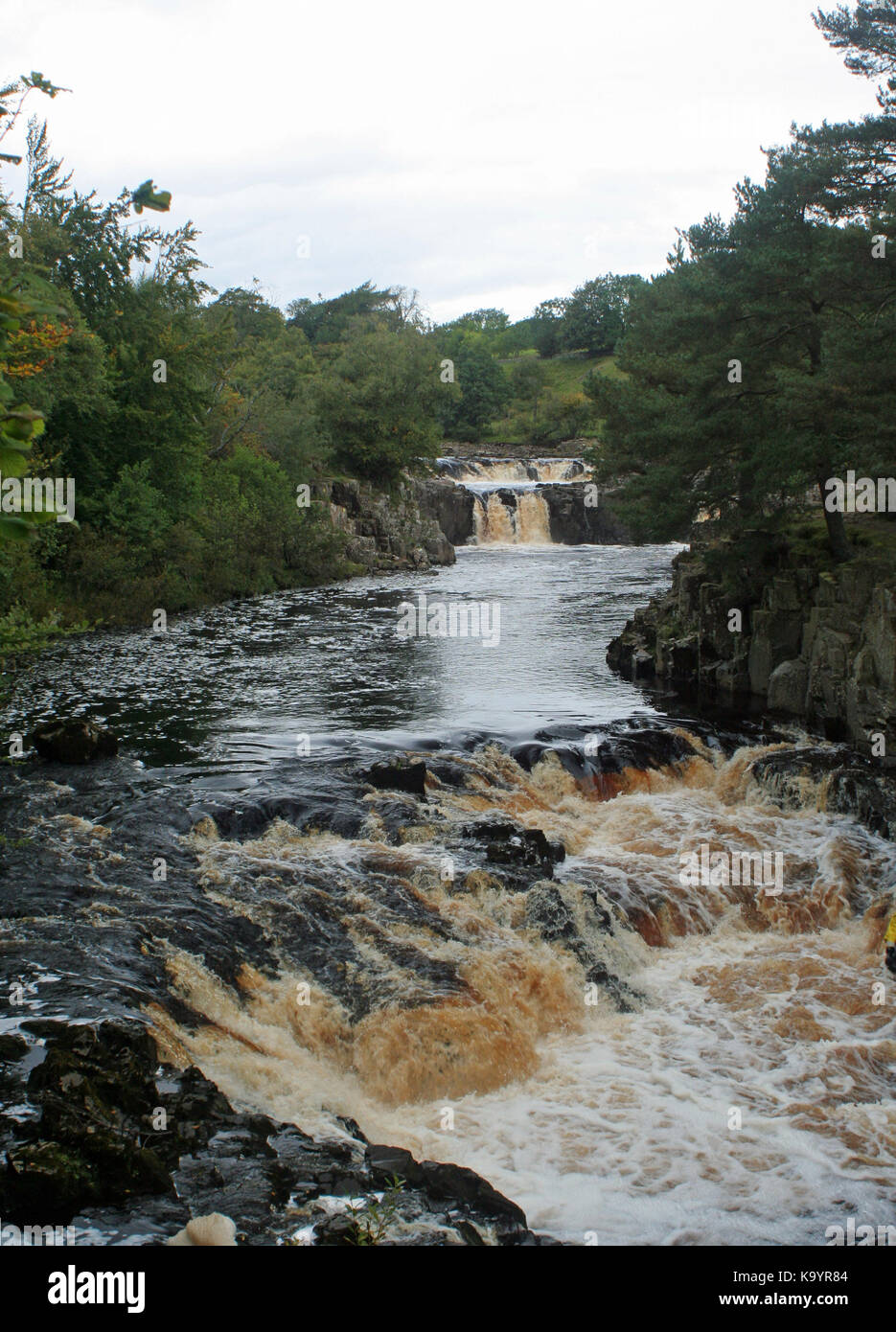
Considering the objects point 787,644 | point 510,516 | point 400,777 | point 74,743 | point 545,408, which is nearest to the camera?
point 400,777

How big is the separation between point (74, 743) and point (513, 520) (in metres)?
39.5

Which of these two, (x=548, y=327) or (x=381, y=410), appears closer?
(x=381, y=410)

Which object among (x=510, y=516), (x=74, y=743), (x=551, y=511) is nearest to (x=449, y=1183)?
(x=74, y=743)

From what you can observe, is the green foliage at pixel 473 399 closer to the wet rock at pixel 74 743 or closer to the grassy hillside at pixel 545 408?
the grassy hillside at pixel 545 408

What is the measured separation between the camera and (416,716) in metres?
18.8

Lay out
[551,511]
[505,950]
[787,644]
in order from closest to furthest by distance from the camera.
→ [505,950] → [787,644] → [551,511]

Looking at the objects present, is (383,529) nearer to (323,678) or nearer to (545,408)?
(323,678)

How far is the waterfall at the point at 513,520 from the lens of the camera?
5312 cm

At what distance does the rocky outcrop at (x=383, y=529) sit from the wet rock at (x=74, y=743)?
27299 millimetres

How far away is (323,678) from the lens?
877 inches
